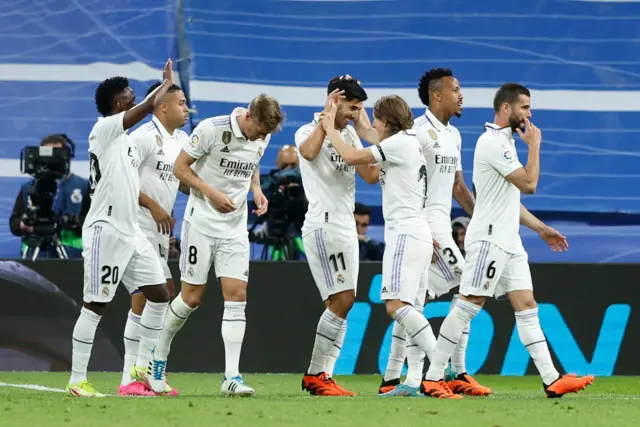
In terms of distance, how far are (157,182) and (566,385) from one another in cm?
305

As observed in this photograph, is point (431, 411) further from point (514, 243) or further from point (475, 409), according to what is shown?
point (514, 243)

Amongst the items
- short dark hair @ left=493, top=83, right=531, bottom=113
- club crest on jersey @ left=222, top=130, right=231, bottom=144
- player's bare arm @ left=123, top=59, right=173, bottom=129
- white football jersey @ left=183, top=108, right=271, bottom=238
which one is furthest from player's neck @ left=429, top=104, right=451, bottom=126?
player's bare arm @ left=123, top=59, right=173, bottom=129

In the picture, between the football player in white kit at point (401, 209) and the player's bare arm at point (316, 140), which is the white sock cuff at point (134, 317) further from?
the football player in white kit at point (401, 209)

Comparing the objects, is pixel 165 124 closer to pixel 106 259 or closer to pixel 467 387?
pixel 106 259

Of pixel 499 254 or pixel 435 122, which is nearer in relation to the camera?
pixel 499 254

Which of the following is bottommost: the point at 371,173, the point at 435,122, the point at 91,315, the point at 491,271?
the point at 91,315

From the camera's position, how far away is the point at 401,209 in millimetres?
7680

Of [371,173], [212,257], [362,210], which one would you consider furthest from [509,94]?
[362,210]

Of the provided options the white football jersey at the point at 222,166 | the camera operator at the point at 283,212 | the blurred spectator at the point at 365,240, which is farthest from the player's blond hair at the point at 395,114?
the blurred spectator at the point at 365,240

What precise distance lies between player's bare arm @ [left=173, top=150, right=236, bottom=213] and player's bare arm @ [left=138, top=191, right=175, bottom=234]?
0.43 metres

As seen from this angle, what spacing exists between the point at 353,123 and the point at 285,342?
2.83 m

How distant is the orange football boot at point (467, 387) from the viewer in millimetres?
8133

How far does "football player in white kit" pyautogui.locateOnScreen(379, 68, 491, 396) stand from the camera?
820 cm

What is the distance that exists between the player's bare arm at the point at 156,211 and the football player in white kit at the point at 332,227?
913 millimetres
